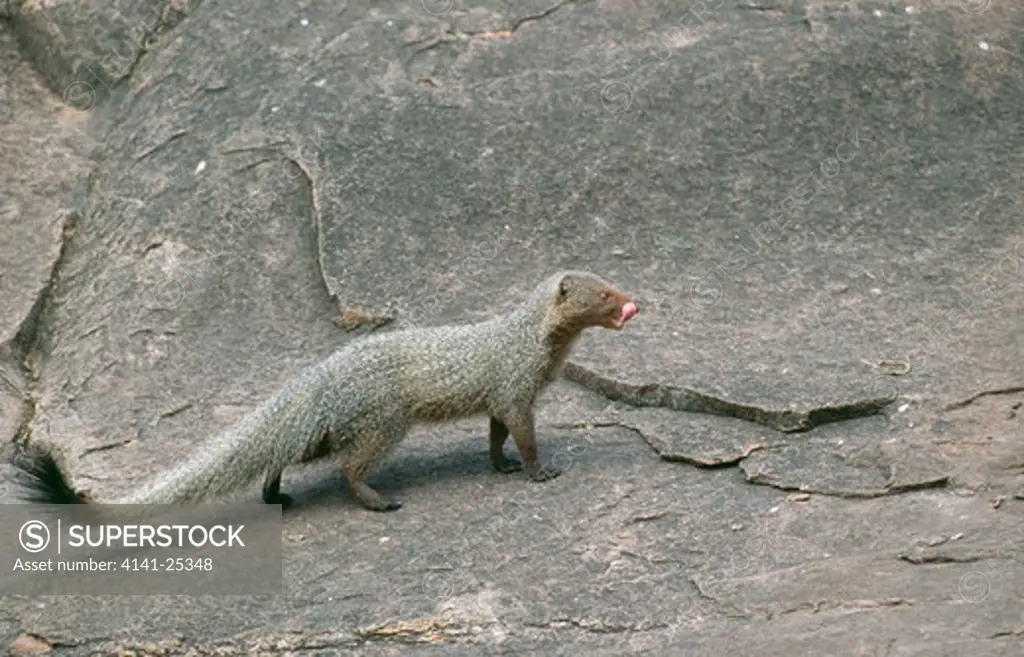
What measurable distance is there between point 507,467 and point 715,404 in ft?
2.82

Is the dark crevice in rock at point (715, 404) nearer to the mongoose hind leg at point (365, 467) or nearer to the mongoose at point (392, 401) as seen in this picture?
the mongoose at point (392, 401)

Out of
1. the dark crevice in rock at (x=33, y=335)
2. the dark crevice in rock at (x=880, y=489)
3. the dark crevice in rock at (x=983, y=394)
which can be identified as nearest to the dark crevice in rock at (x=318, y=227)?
the dark crevice in rock at (x=33, y=335)

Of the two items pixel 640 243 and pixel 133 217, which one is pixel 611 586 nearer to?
pixel 640 243

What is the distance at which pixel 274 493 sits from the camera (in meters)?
6.85

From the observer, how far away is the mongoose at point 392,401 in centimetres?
670

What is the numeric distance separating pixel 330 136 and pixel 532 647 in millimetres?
3730

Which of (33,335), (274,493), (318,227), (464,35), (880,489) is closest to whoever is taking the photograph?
(880,489)

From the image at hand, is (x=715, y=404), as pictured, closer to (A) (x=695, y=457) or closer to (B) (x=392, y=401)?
(A) (x=695, y=457)

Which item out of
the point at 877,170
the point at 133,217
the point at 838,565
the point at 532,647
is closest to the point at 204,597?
the point at 532,647

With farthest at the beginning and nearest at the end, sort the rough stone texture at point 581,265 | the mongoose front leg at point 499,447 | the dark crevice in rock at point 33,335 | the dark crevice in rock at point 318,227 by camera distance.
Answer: the dark crevice in rock at point 318,227
the dark crevice in rock at point 33,335
the mongoose front leg at point 499,447
the rough stone texture at point 581,265

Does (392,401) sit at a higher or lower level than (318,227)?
higher

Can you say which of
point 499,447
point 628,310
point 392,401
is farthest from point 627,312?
point 392,401

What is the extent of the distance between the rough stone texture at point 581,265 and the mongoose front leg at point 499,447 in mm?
146

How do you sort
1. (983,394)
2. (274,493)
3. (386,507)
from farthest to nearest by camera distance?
(983,394) < (274,493) < (386,507)
